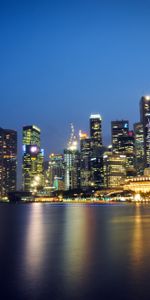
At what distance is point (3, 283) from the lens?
62.9ft

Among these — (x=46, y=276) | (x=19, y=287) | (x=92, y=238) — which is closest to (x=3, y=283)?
(x=19, y=287)

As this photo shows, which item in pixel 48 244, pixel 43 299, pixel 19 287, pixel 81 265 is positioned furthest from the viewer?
pixel 48 244

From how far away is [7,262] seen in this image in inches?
971

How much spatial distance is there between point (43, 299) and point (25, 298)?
77 cm

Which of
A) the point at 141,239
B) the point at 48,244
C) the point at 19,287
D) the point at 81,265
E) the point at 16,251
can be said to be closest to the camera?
the point at 19,287

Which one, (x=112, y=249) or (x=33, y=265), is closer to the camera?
(x=33, y=265)

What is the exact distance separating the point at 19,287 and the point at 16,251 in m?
11.0

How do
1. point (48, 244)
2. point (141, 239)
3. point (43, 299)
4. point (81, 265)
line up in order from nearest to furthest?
point (43, 299), point (81, 265), point (48, 244), point (141, 239)

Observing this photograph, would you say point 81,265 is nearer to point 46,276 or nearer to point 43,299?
point 46,276

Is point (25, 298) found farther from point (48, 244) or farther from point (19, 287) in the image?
point (48, 244)

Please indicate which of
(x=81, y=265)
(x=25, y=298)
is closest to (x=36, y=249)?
(x=81, y=265)

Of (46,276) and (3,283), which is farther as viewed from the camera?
(46,276)

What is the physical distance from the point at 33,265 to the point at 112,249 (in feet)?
27.7

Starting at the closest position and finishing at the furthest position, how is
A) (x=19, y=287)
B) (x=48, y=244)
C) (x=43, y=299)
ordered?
(x=43, y=299) < (x=19, y=287) < (x=48, y=244)
